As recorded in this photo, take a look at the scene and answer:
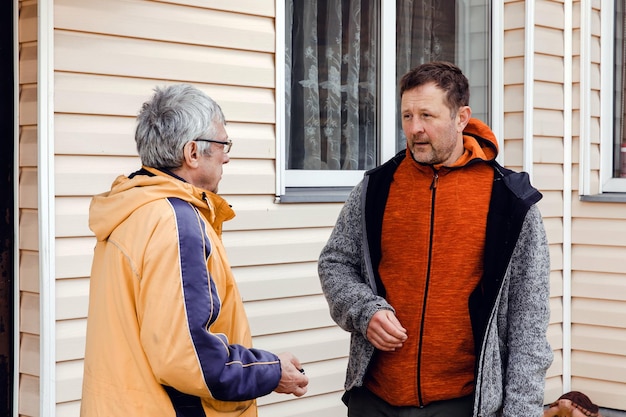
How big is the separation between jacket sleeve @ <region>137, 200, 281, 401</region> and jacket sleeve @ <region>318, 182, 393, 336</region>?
0.75 meters

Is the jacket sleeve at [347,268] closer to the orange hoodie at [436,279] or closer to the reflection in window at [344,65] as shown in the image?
the orange hoodie at [436,279]

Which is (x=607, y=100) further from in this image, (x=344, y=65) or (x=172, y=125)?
(x=172, y=125)

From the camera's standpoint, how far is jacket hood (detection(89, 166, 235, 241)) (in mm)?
2568

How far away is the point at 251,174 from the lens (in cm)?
463

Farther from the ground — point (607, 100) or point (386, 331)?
point (607, 100)

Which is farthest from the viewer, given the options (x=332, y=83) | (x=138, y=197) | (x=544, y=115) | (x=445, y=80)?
(x=544, y=115)

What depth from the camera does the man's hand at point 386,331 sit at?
3.04 m

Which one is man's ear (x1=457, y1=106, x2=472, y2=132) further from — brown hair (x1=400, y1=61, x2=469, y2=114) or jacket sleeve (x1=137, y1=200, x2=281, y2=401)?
jacket sleeve (x1=137, y1=200, x2=281, y2=401)

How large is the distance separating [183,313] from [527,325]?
1.18 metres

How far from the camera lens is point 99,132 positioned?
4008 mm

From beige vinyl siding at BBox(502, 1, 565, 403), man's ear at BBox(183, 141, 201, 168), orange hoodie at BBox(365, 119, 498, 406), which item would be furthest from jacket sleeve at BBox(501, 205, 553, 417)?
beige vinyl siding at BBox(502, 1, 565, 403)

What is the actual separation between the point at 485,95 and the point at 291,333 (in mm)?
2289

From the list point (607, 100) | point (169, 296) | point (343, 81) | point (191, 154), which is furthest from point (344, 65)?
point (169, 296)

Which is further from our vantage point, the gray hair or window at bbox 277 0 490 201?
window at bbox 277 0 490 201
